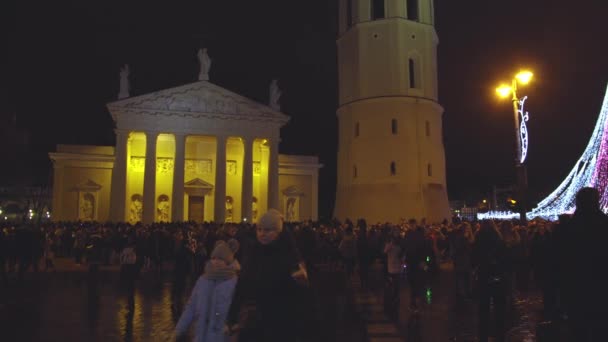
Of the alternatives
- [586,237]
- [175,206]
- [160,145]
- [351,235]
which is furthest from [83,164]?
[586,237]

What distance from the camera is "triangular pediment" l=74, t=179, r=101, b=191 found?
42812 mm

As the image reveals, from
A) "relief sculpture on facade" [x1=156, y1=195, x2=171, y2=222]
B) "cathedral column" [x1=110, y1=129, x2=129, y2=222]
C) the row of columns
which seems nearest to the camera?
"cathedral column" [x1=110, y1=129, x2=129, y2=222]

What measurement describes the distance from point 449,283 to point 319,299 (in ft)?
19.7

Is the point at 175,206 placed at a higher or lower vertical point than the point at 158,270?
higher

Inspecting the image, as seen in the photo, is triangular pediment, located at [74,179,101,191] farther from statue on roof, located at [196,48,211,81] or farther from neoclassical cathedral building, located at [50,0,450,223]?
statue on roof, located at [196,48,211,81]

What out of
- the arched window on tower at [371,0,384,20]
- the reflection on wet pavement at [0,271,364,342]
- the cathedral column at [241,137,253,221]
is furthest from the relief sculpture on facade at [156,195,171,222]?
the reflection on wet pavement at [0,271,364,342]

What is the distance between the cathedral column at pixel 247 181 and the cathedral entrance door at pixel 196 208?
15.9 ft

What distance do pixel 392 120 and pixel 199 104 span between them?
15.6m

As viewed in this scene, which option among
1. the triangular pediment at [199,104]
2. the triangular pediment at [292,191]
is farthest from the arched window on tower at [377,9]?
the triangular pediment at [292,191]

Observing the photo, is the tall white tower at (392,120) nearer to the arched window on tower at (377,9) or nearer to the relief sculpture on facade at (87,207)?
the arched window on tower at (377,9)

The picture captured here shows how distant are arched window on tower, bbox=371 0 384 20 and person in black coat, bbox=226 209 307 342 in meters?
39.3

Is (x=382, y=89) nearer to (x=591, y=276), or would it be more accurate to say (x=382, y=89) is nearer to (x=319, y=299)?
(x=319, y=299)

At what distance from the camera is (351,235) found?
17484 mm

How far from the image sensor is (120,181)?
38969 millimetres
